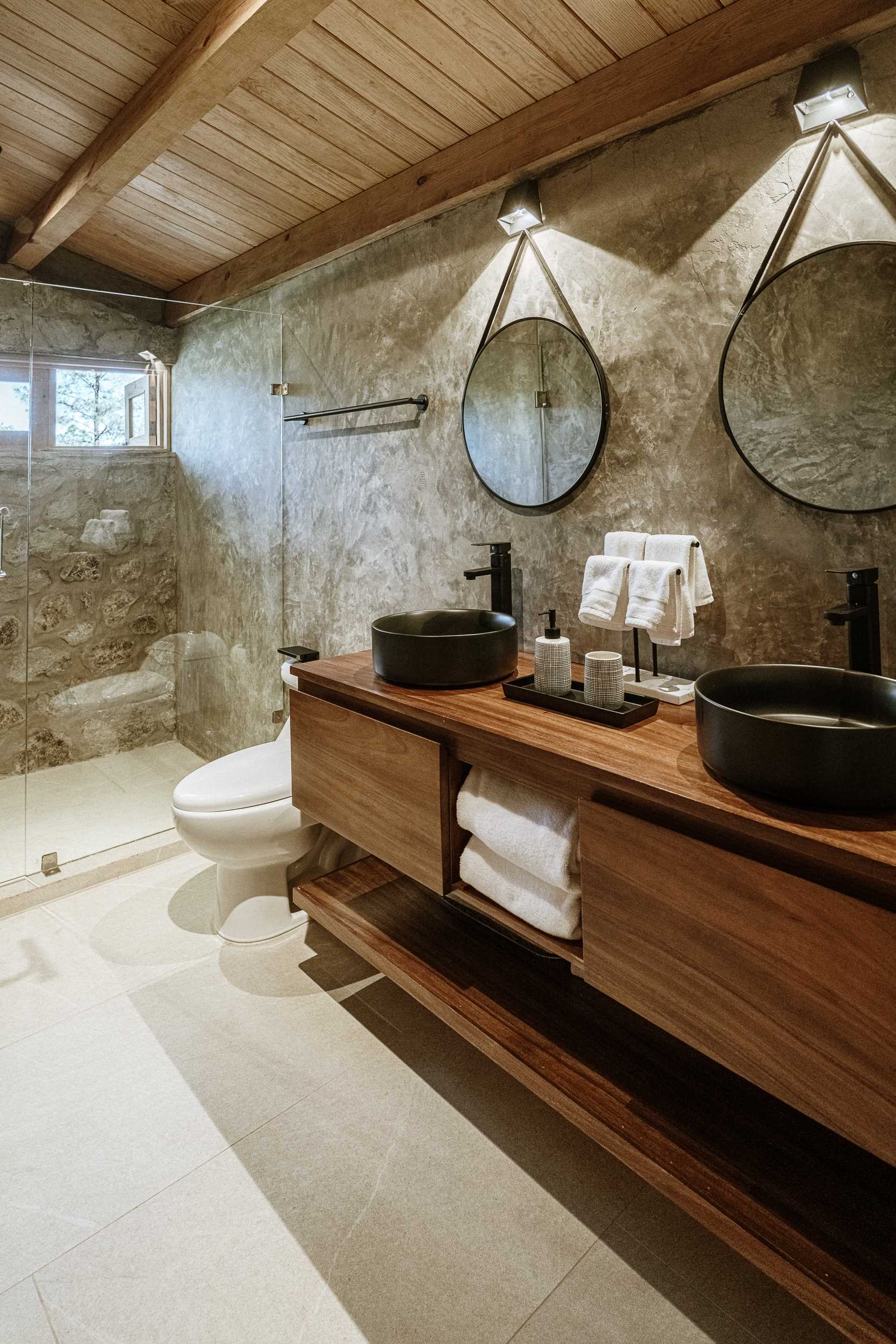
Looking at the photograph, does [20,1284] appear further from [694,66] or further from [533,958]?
[694,66]

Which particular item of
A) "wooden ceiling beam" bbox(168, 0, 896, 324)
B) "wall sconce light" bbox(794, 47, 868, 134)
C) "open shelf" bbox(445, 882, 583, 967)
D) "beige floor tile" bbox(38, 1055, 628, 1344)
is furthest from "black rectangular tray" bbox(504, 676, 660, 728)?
"wooden ceiling beam" bbox(168, 0, 896, 324)

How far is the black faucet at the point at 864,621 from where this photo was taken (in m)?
1.25

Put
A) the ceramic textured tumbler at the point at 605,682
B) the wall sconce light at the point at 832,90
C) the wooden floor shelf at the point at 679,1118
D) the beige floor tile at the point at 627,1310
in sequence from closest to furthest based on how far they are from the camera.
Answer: the wooden floor shelf at the point at 679,1118, the beige floor tile at the point at 627,1310, the wall sconce light at the point at 832,90, the ceramic textured tumbler at the point at 605,682

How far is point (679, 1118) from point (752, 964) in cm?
46

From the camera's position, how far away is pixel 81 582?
2701mm

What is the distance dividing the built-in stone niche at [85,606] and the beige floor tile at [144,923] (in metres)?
0.59

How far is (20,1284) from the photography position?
1.28 meters

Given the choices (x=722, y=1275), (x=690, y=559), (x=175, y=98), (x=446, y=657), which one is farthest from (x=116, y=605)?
(x=722, y=1275)

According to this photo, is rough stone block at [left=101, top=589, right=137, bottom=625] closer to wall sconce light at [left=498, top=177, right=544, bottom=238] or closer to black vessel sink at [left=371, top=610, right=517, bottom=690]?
black vessel sink at [left=371, top=610, right=517, bottom=690]

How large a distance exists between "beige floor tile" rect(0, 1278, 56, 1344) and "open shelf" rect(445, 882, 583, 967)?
Answer: 97cm

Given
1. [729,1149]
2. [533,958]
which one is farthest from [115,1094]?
[729,1149]

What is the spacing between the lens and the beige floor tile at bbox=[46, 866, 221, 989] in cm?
217

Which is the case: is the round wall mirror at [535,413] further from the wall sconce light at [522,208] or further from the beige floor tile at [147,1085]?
the beige floor tile at [147,1085]

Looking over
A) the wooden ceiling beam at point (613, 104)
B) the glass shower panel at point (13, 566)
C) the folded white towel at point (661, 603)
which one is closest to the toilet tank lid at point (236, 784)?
the glass shower panel at point (13, 566)
